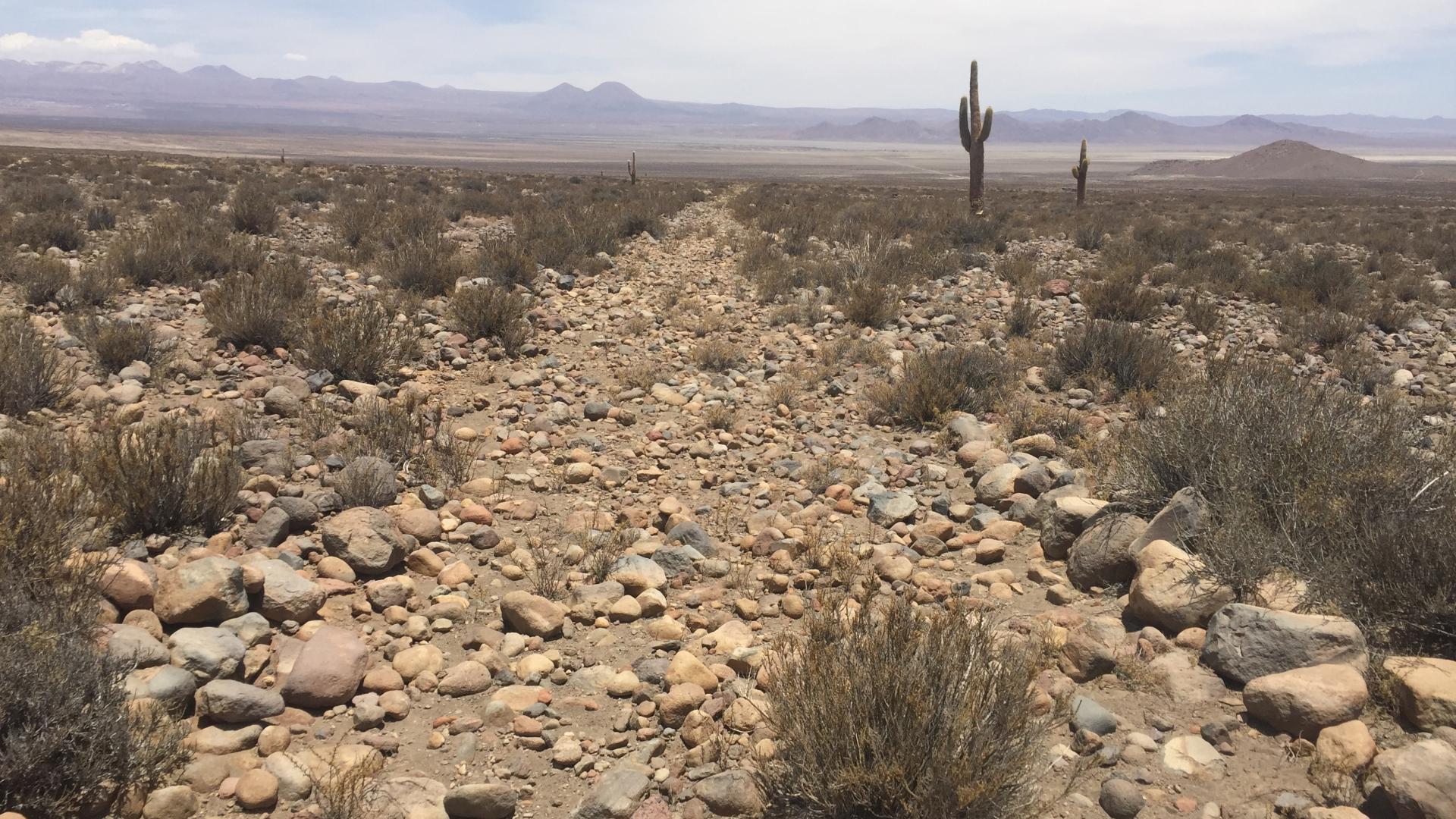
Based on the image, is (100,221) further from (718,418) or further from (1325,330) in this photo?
(1325,330)

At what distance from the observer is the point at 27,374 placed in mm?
6000

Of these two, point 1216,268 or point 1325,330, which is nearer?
point 1325,330

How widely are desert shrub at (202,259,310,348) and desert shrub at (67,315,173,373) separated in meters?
0.53

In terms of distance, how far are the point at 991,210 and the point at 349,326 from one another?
25.4 m

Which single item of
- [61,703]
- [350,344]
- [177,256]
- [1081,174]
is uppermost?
[1081,174]

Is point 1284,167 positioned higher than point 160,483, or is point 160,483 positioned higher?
point 1284,167

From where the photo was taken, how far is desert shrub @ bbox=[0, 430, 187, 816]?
2.58 meters

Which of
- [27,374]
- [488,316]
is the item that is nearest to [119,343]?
[27,374]

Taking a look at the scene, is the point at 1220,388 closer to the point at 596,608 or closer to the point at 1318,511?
the point at 1318,511

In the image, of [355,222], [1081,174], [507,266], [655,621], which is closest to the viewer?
[655,621]

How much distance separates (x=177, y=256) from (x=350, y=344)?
16.5 feet

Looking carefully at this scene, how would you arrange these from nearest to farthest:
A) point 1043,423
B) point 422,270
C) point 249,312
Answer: point 1043,423 → point 249,312 → point 422,270

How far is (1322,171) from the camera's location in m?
105

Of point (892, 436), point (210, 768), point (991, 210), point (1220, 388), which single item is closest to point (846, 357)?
point (892, 436)
